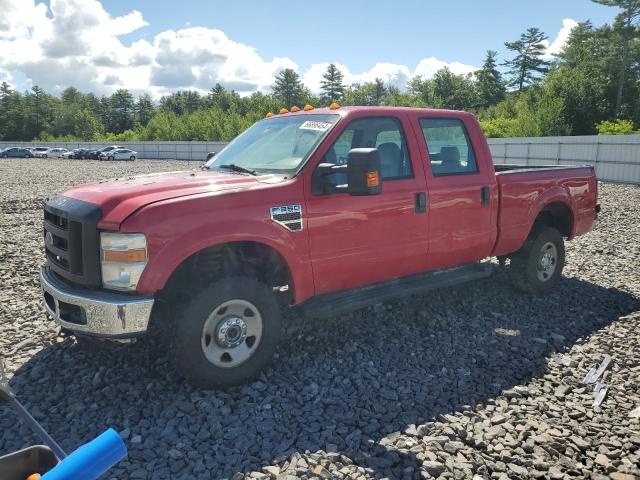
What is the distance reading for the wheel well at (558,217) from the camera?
243 inches

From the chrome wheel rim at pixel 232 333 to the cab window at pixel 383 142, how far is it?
1.55m

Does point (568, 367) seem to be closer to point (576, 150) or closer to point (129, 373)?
point (129, 373)

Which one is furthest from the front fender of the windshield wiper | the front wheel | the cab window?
the front wheel

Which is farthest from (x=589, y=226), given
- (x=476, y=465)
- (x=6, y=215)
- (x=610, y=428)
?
(x=6, y=215)

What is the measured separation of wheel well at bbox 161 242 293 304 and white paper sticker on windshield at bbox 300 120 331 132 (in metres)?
1.19

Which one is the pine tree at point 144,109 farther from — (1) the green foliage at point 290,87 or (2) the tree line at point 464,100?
(1) the green foliage at point 290,87

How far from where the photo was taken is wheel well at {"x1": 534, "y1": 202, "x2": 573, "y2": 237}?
6.16 meters

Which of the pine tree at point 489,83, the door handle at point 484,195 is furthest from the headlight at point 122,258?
the pine tree at point 489,83

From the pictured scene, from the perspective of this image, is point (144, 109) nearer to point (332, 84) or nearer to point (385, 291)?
point (332, 84)

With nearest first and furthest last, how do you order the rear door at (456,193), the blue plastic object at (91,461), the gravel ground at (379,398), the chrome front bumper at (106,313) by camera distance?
the blue plastic object at (91,461), the gravel ground at (379,398), the chrome front bumper at (106,313), the rear door at (456,193)

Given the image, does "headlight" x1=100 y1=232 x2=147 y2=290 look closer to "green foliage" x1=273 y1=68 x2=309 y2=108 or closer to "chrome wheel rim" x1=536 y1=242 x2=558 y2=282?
"chrome wheel rim" x1=536 y1=242 x2=558 y2=282

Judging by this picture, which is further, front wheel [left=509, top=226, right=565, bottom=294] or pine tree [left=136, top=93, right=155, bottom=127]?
pine tree [left=136, top=93, right=155, bottom=127]

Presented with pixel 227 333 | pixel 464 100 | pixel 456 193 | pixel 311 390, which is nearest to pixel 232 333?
pixel 227 333

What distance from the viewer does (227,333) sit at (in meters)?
3.74
